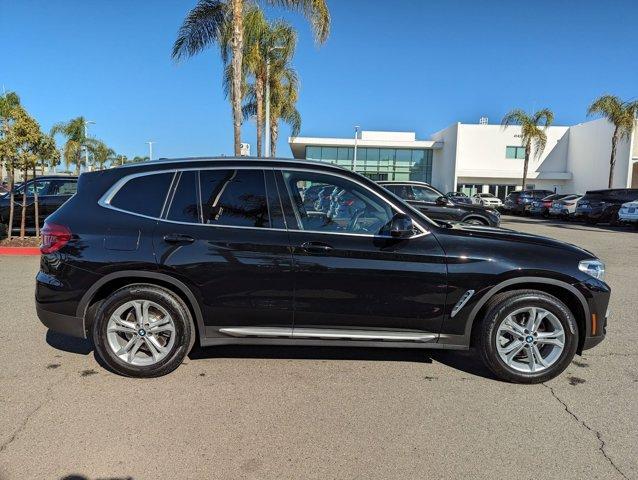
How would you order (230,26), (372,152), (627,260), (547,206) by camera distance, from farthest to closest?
1. (372,152)
2. (547,206)
3. (230,26)
4. (627,260)

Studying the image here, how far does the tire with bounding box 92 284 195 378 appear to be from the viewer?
4.08 meters

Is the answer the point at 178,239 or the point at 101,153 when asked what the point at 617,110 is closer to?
the point at 178,239

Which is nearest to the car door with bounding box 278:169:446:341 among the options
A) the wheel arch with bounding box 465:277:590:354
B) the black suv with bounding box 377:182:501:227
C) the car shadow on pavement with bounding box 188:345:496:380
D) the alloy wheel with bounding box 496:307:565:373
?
the wheel arch with bounding box 465:277:590:354

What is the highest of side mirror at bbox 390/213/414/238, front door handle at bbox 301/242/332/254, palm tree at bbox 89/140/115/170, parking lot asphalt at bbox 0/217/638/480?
palm tree at bbox 89/140/115/170

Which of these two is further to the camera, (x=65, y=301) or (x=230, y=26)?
(x=230, y=26)

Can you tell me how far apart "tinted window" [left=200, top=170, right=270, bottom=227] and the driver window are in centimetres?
26

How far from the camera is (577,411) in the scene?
3684mm

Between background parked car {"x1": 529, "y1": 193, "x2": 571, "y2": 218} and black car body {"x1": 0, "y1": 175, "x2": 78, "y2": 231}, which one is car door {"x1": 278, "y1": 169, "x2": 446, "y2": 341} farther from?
background parked car {"x1": 529, "y1": 193, "x2": 571, "y2": 218}

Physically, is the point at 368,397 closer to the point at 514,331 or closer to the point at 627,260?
the point at 514,331

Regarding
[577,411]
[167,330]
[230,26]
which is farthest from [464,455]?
[230,26]

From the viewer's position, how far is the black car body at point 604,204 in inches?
901

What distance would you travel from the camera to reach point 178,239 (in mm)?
4051

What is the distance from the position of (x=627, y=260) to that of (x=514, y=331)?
900 cm

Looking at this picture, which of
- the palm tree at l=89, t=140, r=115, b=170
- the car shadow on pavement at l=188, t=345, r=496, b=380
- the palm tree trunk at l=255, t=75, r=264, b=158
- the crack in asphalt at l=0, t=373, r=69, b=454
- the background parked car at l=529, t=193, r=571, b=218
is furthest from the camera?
the palm tree at l=89, t=140, r=115, b=170
